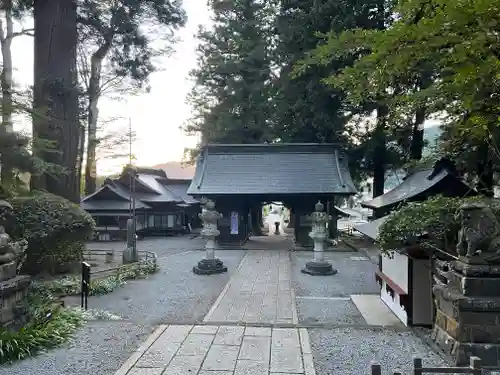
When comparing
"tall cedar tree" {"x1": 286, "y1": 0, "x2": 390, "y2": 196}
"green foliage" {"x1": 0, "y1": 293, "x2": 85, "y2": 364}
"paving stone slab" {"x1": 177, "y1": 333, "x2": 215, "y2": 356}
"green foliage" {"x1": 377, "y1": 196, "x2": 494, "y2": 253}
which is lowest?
"paving stone slab" {"x1": 177, "y1": 333, "x2": 215, "y2": 356}

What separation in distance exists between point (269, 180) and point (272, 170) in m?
0.92

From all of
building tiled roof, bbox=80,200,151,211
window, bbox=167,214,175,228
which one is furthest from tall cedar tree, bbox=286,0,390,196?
building tiled roof, bbox=80,200,151,211

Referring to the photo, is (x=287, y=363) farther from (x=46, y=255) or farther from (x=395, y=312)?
(x=46, y=255)

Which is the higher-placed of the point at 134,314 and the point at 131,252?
the point at 131,252

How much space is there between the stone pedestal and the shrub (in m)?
Answer: 11.3

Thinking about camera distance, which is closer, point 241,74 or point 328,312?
point 328,312

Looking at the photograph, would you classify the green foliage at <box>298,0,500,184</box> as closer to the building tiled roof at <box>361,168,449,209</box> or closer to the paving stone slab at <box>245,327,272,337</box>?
the paving stone slab at <box>245,327,272,337</box>

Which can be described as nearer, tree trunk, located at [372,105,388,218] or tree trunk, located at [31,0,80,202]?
tree trunk, located at [31,0,80,202]

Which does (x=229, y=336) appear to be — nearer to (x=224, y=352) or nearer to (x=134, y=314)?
(x=224, y=352)

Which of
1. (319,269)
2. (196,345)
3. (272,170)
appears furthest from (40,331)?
(272,170)

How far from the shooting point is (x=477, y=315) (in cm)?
579

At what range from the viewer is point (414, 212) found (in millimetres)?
7211

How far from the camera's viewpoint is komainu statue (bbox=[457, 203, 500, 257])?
19.4 feet

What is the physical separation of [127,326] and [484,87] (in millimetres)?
7038
